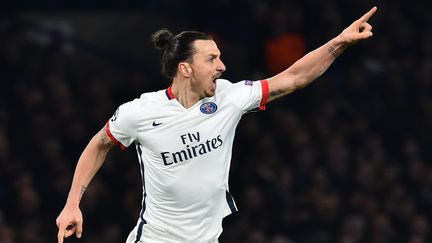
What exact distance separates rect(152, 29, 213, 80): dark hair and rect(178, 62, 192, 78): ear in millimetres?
23

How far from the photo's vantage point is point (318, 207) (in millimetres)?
10648

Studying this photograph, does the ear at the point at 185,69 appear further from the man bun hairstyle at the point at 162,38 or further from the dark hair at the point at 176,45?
the man bun hairstyle at the point at 162,38

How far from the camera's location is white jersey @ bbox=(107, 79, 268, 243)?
19.2 feet

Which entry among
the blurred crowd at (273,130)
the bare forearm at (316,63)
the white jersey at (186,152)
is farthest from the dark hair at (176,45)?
the blurred crowd at (273,130)

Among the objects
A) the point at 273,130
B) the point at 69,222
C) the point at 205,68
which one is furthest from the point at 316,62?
the point at 273,130

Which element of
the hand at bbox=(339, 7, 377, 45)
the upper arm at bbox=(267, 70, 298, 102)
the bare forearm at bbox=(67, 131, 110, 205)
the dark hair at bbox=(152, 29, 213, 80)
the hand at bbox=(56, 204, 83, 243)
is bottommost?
the hand at bbox=(56, 204, 83, 243)

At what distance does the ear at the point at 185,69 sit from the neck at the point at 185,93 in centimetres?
4

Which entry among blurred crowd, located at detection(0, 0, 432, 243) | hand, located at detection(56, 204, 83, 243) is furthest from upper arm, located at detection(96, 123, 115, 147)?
Result: blurred crowd, located at detection(0, 0, 432, 243)

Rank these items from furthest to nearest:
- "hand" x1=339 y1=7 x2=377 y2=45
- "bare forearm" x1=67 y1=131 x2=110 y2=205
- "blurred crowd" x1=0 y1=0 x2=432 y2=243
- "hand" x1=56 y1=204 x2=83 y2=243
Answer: "blurred crowd" x1=0 y1=0 x2=432 y2=243, "bare forearm" x1=67 y1=131 x2=110 y2=205, "hand" x1=56 y1=204 x2=83 y2=243, "hand" x1=339 y1=7 x2=377 y2=45

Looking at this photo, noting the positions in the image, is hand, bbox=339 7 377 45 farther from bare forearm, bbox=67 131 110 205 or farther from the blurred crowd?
the blurred crowd

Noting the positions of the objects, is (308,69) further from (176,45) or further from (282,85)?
(176,45)

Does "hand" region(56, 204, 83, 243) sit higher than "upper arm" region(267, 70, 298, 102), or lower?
lower

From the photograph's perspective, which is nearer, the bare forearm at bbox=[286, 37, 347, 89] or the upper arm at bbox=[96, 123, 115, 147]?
the bare forearm at bbox=[286, 37, 347, 89]
